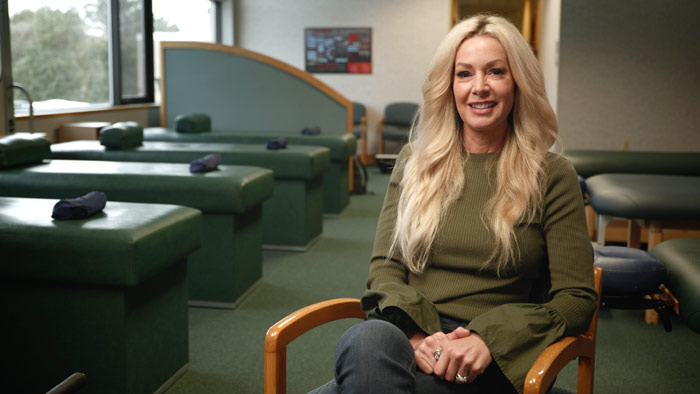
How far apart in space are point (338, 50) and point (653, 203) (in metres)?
6.29

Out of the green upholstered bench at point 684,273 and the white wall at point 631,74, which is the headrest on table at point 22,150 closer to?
the green upholstered bench at point 684,273

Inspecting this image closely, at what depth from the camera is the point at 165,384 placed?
2242 mm

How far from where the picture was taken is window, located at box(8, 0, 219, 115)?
481 cm

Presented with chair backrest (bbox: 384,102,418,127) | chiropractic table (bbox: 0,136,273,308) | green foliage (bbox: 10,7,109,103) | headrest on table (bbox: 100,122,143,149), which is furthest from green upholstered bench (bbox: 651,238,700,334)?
chair backrest (bbox: 384,102,418,127)

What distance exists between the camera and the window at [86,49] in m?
4.81

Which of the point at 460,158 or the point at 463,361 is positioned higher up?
the point at 460,158

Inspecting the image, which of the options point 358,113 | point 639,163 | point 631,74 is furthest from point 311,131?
point 358,113

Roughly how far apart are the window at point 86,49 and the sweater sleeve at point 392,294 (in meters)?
3.77

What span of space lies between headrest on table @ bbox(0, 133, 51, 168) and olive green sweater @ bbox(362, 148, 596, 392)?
2.21 m

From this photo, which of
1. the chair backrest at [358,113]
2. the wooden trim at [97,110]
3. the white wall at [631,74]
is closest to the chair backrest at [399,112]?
the chair backrest at [358,113]

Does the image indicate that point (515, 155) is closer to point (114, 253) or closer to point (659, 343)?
point (114, 253)

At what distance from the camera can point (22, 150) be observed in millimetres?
3148

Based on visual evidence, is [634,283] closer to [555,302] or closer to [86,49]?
[555,302]

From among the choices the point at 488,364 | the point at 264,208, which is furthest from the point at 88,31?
the point at 488,364
